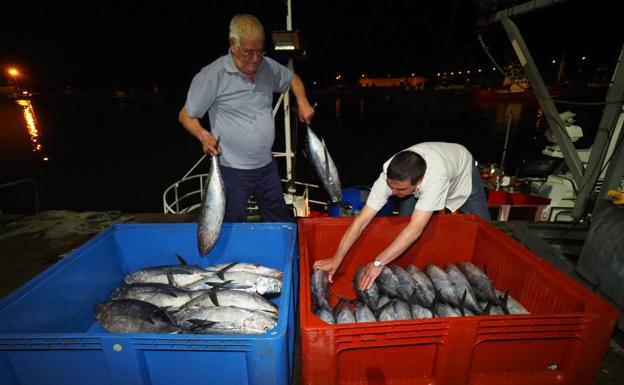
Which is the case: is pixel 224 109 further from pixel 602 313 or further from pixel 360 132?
pixel 360 132

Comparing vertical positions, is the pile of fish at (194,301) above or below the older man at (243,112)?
below

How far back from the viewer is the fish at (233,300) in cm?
241

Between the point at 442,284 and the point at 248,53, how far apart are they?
8.80ft

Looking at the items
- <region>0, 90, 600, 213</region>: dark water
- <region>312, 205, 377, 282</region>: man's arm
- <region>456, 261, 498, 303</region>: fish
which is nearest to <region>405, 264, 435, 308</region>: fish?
<region>456, 261, 498, 303</region>: fish

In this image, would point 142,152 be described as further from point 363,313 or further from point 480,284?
point 480,284

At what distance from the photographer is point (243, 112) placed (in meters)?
3.14

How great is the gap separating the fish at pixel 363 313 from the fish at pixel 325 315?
20cm

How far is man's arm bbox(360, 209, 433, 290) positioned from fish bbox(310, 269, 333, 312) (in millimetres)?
347

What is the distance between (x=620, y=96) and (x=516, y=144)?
3138 cm

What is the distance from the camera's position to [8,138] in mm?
34406

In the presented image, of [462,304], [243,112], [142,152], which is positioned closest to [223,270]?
[243,112]

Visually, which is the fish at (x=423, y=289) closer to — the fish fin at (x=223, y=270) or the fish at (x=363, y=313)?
the fish at (x=363, y=313)

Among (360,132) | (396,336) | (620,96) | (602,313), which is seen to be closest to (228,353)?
(396,336)

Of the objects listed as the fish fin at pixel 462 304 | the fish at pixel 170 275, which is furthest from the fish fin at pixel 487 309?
the fish at pixel 170 275
